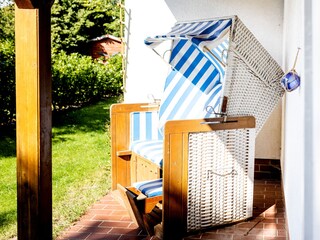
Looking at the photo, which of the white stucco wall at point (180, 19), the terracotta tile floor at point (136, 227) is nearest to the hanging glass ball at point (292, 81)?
the terracotta tile floor at point (136, 227)

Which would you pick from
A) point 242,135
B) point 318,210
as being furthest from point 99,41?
point 318,210

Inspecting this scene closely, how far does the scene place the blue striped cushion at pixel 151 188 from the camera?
4246 millimetres

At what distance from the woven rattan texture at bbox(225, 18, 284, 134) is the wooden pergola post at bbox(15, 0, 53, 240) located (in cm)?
187

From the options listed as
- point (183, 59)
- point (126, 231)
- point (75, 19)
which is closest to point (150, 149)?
point (126, 231)

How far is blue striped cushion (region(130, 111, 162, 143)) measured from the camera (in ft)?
17.4

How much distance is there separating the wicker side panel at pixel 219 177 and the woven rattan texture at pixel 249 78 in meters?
0.32

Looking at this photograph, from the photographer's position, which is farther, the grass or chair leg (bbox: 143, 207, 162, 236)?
the grass

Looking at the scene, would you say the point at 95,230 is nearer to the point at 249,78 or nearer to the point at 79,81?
the point at 249,78

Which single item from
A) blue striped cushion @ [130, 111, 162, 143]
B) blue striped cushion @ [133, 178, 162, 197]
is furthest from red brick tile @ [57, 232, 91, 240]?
blue striped cushion @ [130, 111, 162, 143]

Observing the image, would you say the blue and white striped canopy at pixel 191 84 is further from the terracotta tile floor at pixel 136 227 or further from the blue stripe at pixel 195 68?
the terracotta tile floor at pixel 136 227

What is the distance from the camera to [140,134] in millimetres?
5359

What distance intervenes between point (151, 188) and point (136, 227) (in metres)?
0.40

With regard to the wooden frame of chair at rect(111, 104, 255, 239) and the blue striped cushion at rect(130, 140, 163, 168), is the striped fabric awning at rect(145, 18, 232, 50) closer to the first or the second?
the wooden frame of chair at rect(111, 104, 255, 239)

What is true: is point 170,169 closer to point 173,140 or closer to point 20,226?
point 173,140
